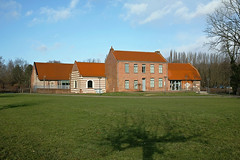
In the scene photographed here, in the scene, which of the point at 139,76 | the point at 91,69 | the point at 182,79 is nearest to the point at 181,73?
the point at 182,79

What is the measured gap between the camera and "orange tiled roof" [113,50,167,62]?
4600cm

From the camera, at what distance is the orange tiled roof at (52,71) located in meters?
55.3

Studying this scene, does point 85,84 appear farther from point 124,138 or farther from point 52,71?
point 124,138

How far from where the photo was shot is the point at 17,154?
680cm

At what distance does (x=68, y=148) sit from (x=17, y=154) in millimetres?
1472

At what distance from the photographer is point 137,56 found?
157 ft

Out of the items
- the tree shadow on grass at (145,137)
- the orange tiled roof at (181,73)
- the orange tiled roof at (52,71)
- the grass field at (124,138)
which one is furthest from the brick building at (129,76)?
the tree shadow on grass at (145,137)

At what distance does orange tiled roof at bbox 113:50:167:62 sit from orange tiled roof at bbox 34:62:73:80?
15.7m

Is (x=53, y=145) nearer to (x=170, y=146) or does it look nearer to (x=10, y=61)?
(x=170, y=146)

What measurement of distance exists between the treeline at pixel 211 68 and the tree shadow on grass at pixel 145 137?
30.9 m

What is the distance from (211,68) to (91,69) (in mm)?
38205

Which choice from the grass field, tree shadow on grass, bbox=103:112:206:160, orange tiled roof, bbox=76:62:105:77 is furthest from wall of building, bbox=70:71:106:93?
tree shadow on grass, bbox=103:112:206:160

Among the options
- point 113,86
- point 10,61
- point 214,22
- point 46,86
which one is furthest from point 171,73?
point 10,61

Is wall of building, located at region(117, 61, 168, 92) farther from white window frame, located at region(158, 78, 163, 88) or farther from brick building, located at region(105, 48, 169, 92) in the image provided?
white window frame, located at region(158, 78, 163, 88)
